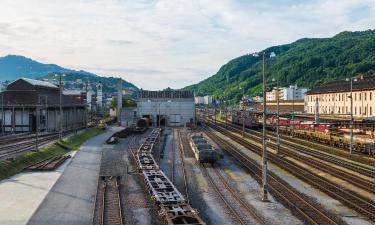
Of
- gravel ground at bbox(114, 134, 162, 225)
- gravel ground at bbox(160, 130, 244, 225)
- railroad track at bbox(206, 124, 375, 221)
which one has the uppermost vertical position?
railroad track at bbox(206, 124, 375, 221)

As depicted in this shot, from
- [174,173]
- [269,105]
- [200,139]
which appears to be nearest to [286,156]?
[200,139]

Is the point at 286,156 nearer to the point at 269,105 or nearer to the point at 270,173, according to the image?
the point at 270,173

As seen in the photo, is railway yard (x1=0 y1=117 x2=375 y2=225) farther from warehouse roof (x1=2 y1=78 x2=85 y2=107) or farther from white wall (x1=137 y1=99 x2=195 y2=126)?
white wall (x1=137 y1=99 x2=195 y2=126)

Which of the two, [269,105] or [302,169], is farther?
[269,105]

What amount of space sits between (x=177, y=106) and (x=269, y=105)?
61.4 metres

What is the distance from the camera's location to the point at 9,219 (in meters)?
24.9

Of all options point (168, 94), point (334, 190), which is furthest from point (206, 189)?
point (168, 94)

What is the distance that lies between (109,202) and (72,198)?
3.16 meters

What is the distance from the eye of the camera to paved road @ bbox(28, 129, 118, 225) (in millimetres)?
25039

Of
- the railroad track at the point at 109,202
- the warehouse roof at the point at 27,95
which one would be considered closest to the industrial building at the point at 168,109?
the warehouse roof at the point at 27,95

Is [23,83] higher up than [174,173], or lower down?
higher up

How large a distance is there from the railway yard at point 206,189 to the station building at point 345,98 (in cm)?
3906

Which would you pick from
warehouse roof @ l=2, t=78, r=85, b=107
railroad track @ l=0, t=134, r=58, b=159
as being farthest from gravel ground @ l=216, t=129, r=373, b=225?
warehouse roof @ l=2, t=78, r=85, b=107

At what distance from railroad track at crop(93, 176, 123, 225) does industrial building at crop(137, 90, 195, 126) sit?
3748 inches
